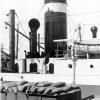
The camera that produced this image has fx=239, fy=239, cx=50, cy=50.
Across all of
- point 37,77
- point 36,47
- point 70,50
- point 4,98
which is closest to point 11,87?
point 4,98

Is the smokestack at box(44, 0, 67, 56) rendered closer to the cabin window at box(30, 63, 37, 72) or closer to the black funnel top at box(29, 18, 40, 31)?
the black funnel top at box(29, 18, 40, 31)

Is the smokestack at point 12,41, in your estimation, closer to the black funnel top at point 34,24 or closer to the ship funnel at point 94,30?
the black funnel top at point 34,24

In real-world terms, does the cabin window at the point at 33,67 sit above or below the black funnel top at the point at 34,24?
below

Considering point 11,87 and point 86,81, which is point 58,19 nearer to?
point 86,81

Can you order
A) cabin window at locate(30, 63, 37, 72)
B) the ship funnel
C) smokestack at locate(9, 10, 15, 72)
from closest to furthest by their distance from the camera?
cabin window at locate(30, 63, 37, 72)
the ship funnel
smokestack at locate(9, 10, 15, 72)

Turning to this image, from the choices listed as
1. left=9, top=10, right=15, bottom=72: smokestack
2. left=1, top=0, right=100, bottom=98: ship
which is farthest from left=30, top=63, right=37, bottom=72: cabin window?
left=9, top=10, right=15, bottom=72: smokestack

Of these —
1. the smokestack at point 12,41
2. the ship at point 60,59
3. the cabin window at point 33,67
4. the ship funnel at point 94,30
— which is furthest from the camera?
the smokestack at point 12,41

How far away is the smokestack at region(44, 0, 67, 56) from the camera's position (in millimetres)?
16766

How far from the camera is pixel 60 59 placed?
42.0 ft

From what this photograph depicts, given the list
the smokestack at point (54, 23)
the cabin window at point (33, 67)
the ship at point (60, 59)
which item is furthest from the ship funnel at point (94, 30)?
the cabin window at point (33, 67)

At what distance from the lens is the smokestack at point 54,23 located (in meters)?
16.8

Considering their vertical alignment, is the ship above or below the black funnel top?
below

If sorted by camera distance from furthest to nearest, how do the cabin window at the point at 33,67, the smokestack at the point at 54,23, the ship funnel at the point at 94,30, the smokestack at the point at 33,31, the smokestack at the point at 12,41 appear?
1. the smokestack at the point at 33,31
2. the smokestack at the point at 54,23
3. the smokestack at the point at 12,41
4. the ship funnel at the point at 94,30
5. the cabin window at the point at 33,67

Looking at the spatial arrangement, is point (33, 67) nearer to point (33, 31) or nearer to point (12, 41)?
point (12, 41)
